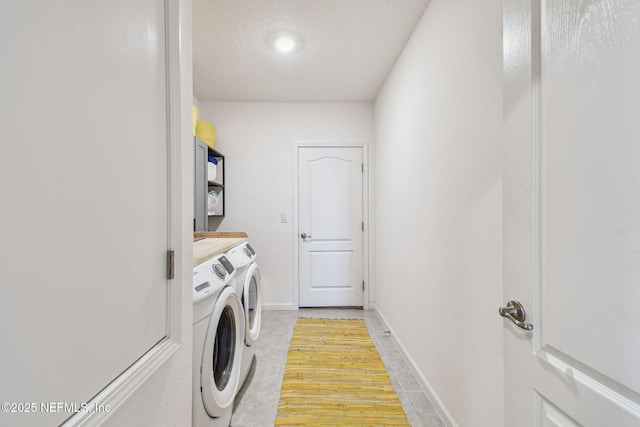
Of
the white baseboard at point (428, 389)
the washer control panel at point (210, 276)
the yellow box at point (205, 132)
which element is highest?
the yellow box at point (205, 132)

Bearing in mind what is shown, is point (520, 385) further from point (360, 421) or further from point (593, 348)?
point (360, 421)

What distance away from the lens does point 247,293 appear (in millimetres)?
1755

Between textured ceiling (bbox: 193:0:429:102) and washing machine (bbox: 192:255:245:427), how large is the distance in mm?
1574

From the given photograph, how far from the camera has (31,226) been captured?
369 millimetres

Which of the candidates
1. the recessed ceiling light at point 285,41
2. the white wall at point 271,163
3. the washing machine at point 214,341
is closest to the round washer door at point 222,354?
the washing machine at point 214,341

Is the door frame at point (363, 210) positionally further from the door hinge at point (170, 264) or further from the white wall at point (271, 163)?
the door hinge at point (170, 264)

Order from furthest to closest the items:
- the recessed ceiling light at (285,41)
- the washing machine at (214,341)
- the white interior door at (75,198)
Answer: the recessed ceiling light at (285,41), the washing machine at (214,341), the white interior door at (75,198)

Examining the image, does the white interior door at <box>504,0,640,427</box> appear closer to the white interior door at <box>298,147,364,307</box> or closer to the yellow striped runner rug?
the yellow striped runner rug

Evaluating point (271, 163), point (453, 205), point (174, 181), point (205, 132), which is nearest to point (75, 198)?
point (174, 181)

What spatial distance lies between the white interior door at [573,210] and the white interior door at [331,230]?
243 centimetres

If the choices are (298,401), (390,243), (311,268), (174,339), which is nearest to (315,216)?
(311,268)

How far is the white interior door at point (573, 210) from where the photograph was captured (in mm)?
457

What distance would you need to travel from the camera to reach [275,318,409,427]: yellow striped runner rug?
1479 mm

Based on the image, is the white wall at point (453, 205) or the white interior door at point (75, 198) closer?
the white interior door at point (75, 198)
